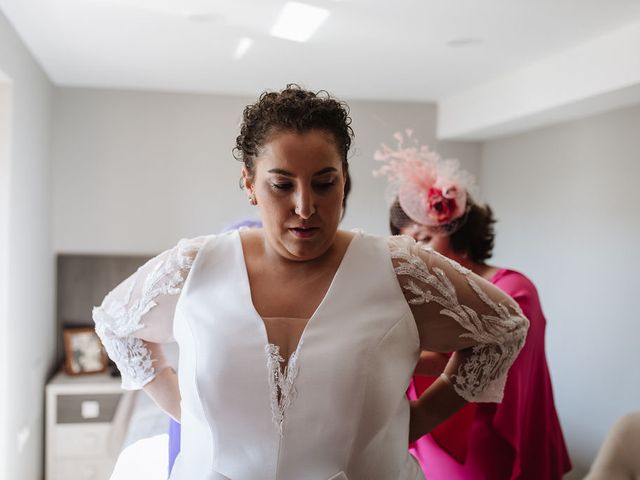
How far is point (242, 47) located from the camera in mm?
3076

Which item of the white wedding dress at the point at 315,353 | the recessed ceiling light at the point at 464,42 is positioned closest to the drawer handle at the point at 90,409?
the recessed ceiling light at the point at 464,42

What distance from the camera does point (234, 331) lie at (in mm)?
1092

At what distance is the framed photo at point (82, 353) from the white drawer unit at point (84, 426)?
13cm

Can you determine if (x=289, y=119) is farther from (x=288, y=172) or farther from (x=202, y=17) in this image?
(x=202, y=17)

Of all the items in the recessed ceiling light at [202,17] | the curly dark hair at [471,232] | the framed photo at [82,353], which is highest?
the recessed ceiling light at [202,17]

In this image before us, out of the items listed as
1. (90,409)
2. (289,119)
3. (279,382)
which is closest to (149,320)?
(279,382)

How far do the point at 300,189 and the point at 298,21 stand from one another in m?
1.73

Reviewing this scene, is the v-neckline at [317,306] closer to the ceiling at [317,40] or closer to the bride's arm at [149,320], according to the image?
the bride's arm at [149,320]

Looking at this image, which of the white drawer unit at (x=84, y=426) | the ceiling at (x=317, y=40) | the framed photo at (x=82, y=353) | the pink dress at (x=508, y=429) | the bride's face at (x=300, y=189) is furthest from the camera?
the framed photo at (x=82, y=353)

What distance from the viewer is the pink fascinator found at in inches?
78.9

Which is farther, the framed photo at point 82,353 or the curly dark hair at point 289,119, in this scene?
the framed photo at point 82,353

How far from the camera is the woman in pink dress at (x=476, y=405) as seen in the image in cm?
186

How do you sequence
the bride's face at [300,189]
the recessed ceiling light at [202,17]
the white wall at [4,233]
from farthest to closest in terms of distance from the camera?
the white wall at [4,233], the recessed ceiling light at [202,17], the bride's face at [300,189]

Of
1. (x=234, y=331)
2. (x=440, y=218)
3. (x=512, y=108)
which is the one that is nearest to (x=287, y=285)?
(x=234, y=331)
